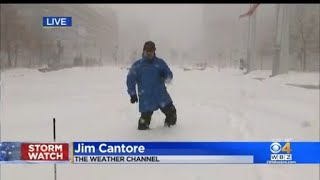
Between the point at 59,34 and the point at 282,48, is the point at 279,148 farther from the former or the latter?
the point at 282,48

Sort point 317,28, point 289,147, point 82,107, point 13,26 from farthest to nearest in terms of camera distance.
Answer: point 317,28 → point 82,107 → point 13,26 → point 289,147

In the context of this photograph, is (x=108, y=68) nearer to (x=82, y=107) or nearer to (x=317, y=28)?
(x=82, y=107)

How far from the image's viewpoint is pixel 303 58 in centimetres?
552

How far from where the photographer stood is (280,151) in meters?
3.41

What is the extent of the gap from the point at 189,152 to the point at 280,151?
72cm

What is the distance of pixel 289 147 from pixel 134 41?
5.82ft

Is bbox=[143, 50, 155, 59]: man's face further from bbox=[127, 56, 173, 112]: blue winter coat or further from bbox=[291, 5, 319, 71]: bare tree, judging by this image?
bbox=[291, 5, 319, 71]: bare tree

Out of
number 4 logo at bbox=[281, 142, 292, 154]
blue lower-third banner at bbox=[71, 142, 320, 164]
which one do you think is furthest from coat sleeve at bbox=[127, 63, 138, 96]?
number 4 logo at bbox=[281, 142, 292, 154]

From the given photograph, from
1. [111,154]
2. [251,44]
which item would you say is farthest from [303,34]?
[111,154]

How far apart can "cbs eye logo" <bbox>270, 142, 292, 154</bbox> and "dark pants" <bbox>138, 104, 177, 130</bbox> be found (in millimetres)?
1282

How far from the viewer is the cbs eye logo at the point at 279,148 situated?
11.2ft

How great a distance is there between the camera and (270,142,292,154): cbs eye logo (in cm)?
341

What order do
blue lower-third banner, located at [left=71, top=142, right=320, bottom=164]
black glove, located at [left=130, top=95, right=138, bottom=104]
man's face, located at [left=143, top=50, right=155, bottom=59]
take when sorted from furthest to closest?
black glove, located at [left=130, top=95, right=138, bottom=104], man's face, located at [left=143, top=50, right=155, bottom=59], blue lower-third banner, located at [left=71, top=142, right=320, bottom=164]

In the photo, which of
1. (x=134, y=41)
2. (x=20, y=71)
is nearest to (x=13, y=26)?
(x=20, y=71)
